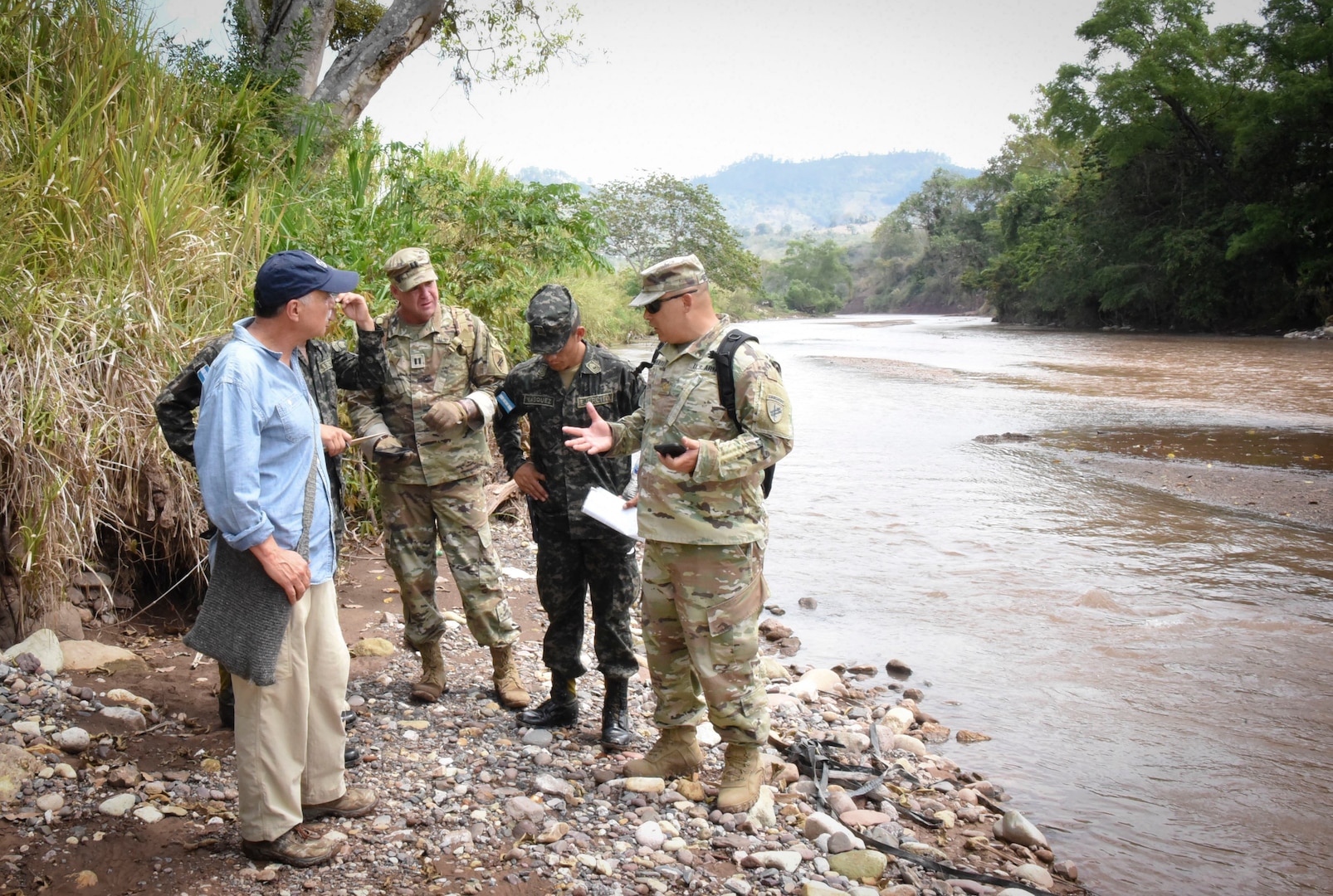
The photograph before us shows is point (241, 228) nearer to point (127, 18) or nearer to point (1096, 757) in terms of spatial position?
point (127, 18)

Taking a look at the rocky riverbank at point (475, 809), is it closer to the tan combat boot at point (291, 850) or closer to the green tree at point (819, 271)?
the tan combat boot at point (291, 850)

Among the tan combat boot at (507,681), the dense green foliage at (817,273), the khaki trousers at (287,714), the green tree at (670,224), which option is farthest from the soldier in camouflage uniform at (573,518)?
the dense green foliage at (817,273)

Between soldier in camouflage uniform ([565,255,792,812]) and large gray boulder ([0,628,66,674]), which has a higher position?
soldier in camouflage uniform ([565,255,792,812])

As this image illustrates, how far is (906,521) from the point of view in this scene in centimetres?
944

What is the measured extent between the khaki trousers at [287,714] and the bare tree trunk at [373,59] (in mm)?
9208

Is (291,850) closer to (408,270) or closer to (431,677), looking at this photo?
(431,677)

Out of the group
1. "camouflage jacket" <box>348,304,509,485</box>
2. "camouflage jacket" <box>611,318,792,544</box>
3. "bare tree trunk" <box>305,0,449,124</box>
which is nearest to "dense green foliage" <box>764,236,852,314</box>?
"bare tree trunk" <box>305,0,449,124</box>

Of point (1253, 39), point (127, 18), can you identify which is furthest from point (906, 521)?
point (1253, 39)

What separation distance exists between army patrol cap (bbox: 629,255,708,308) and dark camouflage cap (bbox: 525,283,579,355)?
50 centimetres

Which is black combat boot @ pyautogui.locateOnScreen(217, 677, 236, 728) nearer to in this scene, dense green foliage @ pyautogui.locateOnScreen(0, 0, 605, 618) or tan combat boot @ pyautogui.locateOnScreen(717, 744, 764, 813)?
dense green foliage @ pyautogui.locateOnScreen(0, 0, 605, 618)

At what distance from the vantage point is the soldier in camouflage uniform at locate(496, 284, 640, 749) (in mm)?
3943

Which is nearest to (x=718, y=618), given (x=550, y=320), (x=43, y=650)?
(x=550, y=320)

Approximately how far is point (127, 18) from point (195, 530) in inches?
153

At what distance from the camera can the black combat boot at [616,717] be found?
155 inches
